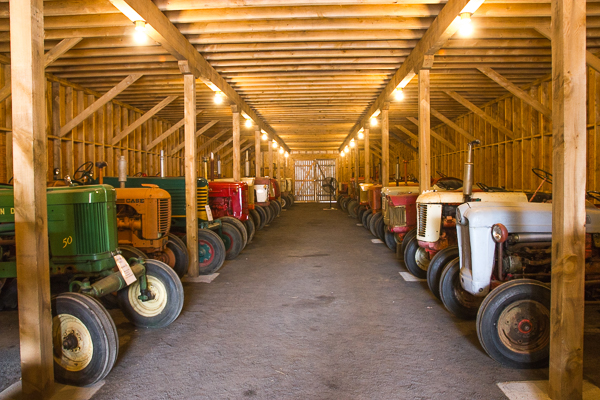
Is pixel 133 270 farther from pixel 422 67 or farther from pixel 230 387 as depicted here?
pixel 422 67

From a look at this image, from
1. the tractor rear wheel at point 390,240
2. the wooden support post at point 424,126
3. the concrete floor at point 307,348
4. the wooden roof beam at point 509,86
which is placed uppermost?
the wooden roof beam at point 509,86

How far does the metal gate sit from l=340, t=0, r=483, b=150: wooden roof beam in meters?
18.2

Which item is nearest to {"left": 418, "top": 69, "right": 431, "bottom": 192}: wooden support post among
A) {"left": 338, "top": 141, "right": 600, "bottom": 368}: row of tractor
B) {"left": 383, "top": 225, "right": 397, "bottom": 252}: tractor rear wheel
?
{"left": 338, "top": 141, "right": 600, "bottom": 368}: row of tractor

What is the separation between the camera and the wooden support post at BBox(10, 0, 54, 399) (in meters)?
2.37

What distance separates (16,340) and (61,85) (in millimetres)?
6356

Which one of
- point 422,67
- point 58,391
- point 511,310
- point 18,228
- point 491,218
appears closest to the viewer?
point 18,228

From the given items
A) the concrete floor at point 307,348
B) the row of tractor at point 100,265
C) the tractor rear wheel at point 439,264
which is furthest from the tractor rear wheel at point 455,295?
the row of tractor at point 100,265

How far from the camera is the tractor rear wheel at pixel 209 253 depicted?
6.14 meters

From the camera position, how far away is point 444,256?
438 cm

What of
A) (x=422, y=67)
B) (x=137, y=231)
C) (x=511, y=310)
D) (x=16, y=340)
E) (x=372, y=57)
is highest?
(x=372, y=57)

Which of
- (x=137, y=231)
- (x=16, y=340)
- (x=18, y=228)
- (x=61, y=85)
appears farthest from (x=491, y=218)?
(x=61, y=85)

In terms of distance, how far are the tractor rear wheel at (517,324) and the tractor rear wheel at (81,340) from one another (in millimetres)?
2563

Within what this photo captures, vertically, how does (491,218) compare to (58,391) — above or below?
above

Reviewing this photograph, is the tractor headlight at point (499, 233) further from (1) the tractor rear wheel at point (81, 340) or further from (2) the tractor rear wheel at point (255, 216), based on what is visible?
(2) the tractor rear wheel at point (255, 216)
